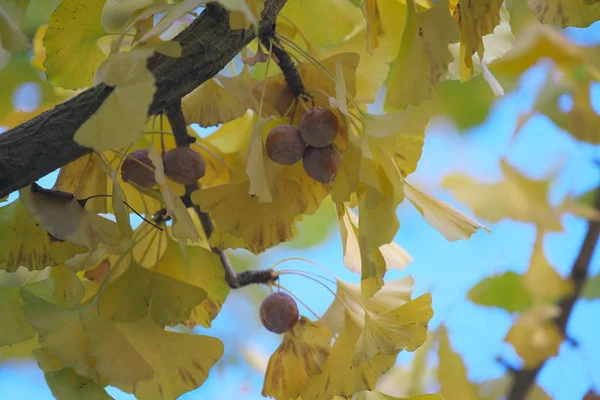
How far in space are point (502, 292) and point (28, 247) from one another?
1.92 feet

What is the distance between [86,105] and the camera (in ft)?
0.95

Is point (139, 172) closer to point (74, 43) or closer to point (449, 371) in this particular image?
point (74, 43)

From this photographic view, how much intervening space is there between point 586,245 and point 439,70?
1.80 ft

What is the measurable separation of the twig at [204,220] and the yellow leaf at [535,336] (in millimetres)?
411

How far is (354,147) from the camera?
30cm

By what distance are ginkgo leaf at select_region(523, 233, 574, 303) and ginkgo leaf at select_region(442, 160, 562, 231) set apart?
1.1 inches

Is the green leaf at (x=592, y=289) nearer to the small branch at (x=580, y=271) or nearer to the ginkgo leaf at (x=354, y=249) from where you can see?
the small branch at (x=580, y=271)

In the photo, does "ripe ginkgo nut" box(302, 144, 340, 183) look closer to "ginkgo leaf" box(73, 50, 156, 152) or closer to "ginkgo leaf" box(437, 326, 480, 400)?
"ginkgo leaf" box(73, 50, 156, 152)

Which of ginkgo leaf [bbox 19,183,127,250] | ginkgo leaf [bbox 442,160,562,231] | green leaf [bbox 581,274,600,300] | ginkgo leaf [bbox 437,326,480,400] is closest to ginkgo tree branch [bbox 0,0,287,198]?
ginkgo leaf [bbox 19,183,127,250]

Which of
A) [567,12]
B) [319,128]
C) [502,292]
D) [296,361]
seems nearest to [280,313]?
[296,361]

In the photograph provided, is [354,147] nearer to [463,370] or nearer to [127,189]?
[127,189]

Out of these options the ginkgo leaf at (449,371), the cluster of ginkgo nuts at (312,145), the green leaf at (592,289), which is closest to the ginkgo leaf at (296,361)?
the cluster of ginkgo nuts at (312,145)

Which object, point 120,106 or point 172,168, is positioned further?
point 172,168

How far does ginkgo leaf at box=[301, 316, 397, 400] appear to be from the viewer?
13.6 inches
